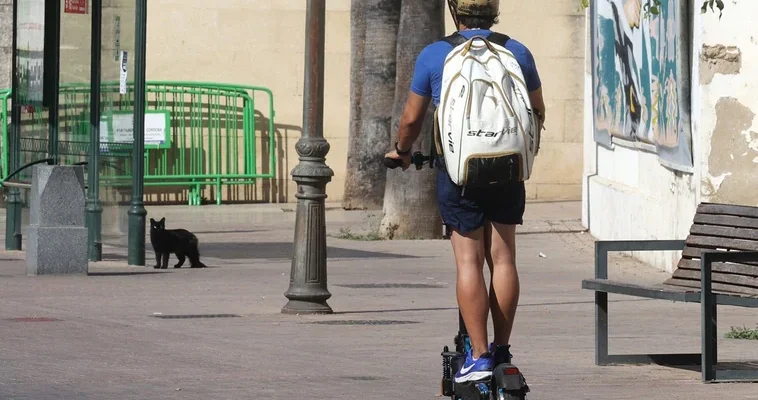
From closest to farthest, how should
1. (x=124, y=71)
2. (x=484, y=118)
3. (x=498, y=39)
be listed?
(x=484, y=118)
(x=498, y=39)
(x=124, y=71)

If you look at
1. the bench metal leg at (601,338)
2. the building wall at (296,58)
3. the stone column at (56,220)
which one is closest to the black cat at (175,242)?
the stone column at (56,220)

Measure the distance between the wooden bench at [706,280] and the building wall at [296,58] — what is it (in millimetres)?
18021

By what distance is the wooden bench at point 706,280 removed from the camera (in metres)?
8.45

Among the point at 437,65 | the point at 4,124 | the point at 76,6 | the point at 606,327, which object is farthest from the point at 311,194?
the point at 4,124

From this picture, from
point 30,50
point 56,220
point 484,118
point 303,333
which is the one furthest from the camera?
point 30,50

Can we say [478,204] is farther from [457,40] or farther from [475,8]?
[475,8]

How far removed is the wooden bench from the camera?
8453mm

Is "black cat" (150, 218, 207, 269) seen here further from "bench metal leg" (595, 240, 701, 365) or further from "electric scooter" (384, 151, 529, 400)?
"electric scooter" (384, 151, 529, 400)

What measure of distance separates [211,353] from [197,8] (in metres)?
18.4

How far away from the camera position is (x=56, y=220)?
14.6 metres

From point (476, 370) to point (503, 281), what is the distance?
41 cm

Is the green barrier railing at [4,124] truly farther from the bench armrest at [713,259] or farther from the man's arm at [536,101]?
the man's arm at [536,101]

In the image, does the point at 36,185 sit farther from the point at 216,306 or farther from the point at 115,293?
the point at 216,306

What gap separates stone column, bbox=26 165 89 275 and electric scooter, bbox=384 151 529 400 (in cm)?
790
